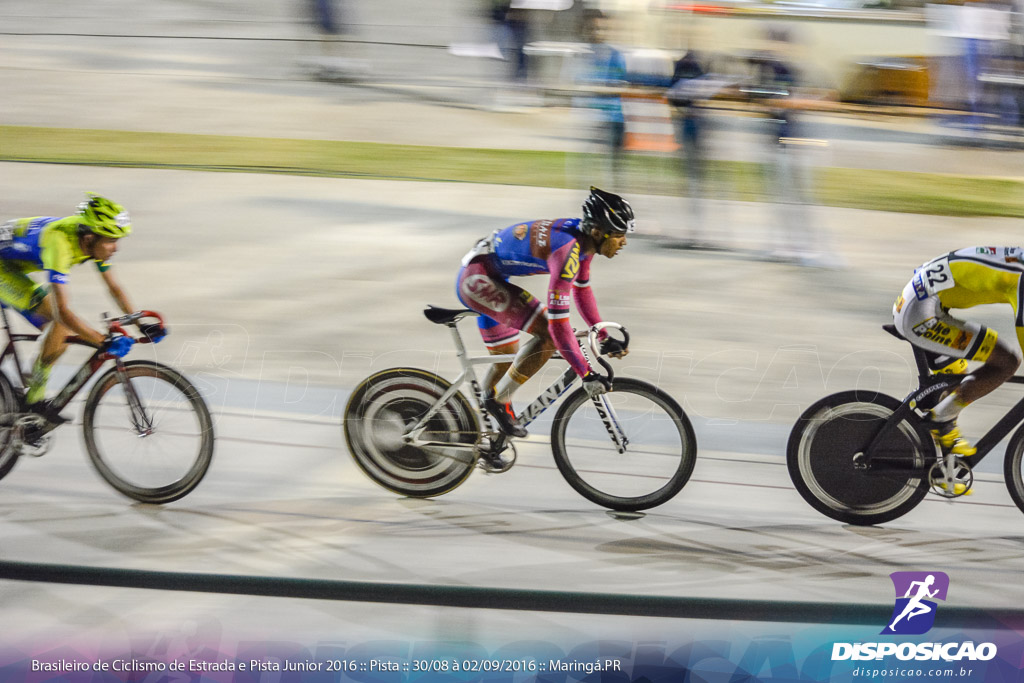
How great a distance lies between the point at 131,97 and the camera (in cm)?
1087

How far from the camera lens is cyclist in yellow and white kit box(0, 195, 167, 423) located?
4.41 metres

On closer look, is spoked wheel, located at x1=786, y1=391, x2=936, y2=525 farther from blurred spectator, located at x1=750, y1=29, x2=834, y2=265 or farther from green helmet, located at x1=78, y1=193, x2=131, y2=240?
blurred spectator, located at x1=750, y1=29, x2=834, y2=265

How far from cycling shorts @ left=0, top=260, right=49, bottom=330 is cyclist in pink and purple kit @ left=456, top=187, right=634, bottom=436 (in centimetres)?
194

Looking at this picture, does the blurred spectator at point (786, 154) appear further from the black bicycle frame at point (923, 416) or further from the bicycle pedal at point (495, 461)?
the bicycle pedal at point (495, 461)

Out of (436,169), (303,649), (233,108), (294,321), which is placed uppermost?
(233,108)

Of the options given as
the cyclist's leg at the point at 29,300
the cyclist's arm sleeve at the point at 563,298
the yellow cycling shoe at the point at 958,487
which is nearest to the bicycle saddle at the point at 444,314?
the cyclist's arm sleeve at the point at 563,298

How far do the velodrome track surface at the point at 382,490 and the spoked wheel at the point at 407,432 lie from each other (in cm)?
13

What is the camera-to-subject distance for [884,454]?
4473 mm

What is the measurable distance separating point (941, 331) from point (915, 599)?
75.0 inches

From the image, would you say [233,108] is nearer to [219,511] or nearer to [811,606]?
[219,511]

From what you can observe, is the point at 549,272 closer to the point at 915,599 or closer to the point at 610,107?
the point at 915,599

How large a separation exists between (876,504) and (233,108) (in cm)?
824

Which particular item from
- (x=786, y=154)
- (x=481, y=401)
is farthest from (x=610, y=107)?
(x=481, y=401)

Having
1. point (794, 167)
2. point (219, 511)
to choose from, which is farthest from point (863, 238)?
point (219, 511)
